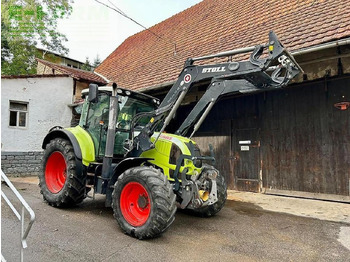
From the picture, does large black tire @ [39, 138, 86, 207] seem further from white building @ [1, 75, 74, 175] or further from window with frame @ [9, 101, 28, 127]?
window with frame @ [9, 101, 28, 127]

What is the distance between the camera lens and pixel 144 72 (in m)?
9.08

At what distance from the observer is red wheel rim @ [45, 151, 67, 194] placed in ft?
15.7

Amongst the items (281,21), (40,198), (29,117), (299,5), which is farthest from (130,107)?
(29,117)

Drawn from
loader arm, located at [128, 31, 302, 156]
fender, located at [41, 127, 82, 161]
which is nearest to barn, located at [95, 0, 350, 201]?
loader arm, located at [128, 31, 302, 156]

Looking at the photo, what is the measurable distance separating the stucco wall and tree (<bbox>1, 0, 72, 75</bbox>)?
812cm

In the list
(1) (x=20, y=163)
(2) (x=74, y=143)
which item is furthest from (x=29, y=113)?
(2) (x=74, y=143)

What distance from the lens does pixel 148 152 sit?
160 inches

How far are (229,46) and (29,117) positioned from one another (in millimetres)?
7578

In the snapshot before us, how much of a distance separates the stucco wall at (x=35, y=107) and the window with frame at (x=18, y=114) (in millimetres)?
148

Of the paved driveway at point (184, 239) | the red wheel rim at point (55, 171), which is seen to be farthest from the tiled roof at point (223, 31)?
the red wheel rim at point (55, 171)

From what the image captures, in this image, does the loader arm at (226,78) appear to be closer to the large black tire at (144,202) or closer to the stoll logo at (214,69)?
the stoll logo at (214,69)

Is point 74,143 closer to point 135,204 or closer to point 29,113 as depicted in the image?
point 135,204

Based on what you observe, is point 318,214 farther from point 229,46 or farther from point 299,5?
point 299,5

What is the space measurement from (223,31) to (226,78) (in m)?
4.91
